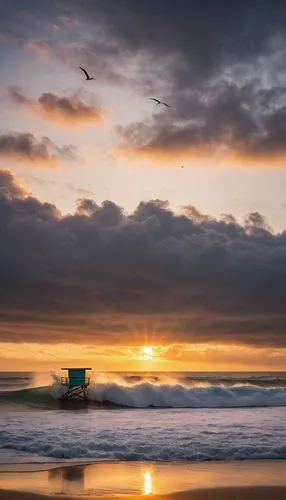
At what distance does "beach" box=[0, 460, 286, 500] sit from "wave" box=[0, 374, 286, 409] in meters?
27.2

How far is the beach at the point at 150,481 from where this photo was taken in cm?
1426

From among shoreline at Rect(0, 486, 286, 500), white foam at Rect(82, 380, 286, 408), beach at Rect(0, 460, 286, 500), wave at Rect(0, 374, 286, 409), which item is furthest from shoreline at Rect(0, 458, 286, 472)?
white foam at Rect(82, 380, 286, 408)

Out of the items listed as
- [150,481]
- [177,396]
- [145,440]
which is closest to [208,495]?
[150,481]

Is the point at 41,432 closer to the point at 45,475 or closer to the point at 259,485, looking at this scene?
the point at 45,475

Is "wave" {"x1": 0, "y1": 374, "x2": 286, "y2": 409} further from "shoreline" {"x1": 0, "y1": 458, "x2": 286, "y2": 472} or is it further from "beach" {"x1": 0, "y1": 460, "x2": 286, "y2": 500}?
"beach" {"x1": 0, "y1": 460, "x2": 286, "y2": 500}

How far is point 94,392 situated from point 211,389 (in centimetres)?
1146

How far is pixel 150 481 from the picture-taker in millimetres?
15914

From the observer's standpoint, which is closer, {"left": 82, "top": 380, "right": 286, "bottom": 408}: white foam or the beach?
the beach

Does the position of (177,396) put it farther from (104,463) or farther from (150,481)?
(150,481)

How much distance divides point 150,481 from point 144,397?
35.0 metres

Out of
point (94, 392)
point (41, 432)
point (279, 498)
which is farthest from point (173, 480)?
point (94, 392)

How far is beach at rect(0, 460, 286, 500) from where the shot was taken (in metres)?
14.3

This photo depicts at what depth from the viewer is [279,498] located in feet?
45.6

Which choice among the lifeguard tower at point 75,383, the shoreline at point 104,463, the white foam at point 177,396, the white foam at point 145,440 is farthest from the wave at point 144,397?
the shoreline at point 104,463
